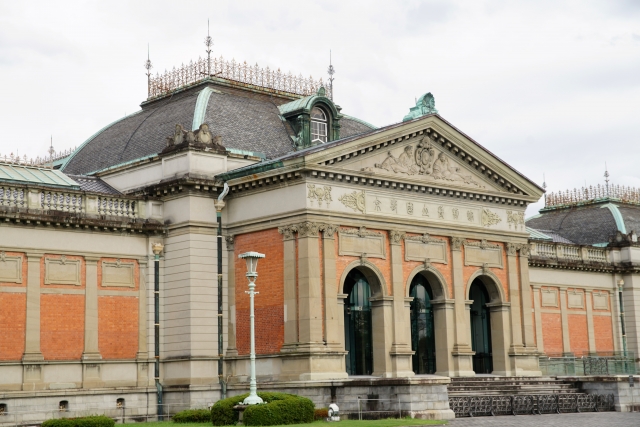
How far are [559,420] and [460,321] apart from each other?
9.21m

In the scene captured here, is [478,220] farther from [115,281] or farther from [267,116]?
[115,281]

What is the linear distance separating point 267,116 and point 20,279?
14.3 meters

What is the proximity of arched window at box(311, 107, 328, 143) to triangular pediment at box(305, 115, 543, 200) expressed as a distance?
5606mm

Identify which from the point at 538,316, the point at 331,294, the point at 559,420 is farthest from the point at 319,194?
the point at 538,316

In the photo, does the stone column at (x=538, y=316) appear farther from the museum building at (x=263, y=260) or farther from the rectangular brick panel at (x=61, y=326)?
the rectangular brick panel at (x=61, y=326)

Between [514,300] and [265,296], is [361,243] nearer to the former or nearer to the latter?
[265,296]

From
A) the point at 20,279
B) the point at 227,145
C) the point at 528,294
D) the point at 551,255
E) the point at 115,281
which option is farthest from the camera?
the point at 551,255

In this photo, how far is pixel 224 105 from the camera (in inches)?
1838

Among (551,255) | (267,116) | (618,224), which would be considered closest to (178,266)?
(267,116)

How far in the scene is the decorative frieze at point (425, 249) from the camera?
43.5m

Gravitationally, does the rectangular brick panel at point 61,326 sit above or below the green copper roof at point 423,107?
below

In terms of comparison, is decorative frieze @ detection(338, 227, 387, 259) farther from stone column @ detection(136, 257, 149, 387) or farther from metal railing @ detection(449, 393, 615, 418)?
stone column @ detection(136, 257, 149, 387)

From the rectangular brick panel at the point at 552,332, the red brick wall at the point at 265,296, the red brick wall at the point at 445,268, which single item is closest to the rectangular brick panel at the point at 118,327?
the red brick wall at the point at 265,296

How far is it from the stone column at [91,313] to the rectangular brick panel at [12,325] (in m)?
2.50
